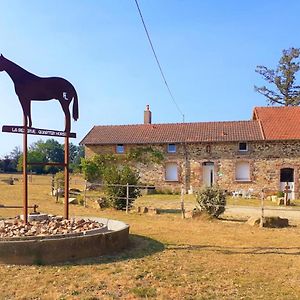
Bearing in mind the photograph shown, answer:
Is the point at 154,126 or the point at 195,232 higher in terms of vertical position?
the point at 154,126

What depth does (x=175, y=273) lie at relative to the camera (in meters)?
5.91

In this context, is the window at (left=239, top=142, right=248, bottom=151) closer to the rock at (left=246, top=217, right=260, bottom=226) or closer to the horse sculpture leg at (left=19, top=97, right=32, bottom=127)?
the rock at (left=246, top=217, right=260, bottom=226)

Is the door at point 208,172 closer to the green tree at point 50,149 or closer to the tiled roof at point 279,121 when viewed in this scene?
the tiled roof at point 279,121

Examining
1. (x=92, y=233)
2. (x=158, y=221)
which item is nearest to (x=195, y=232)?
(x=158, y=221)

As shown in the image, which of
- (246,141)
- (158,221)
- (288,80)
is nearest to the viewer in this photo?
(158,221)

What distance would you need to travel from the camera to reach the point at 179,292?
5.02 meters

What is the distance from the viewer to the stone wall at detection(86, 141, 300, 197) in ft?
79.5

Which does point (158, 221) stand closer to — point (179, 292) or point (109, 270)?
point (109, 270)

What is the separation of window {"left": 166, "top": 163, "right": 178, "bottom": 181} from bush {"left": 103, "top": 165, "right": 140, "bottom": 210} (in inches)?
412

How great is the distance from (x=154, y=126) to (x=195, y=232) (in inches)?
762

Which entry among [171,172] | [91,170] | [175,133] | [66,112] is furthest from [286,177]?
[66,112]

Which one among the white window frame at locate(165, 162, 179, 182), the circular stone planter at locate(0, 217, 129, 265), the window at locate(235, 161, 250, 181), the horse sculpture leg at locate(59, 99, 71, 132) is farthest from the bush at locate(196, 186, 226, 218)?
the white window frame at locate(165, 162, 179, 182)

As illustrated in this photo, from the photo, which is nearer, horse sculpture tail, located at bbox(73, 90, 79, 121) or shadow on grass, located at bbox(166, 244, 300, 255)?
shadow on grass, located at bbox(166, 244, 300, 255)

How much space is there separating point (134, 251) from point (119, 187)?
7.74 m
